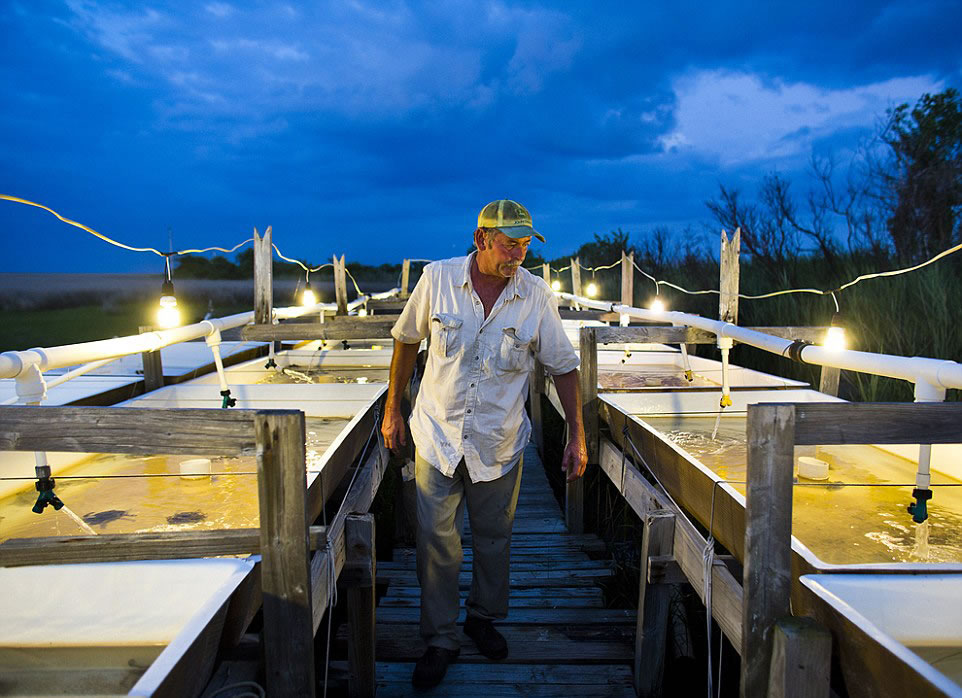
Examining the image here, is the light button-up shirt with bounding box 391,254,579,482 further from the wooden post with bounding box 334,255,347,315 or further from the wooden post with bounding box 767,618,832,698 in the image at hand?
the wooden post with bounding box 334,255,347,315

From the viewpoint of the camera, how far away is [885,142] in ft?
32.6

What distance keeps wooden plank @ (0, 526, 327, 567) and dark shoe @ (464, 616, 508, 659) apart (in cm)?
155

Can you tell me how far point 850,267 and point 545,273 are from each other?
20.1 ft

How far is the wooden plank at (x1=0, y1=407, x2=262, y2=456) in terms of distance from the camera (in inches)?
66.1

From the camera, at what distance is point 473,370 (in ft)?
8.55

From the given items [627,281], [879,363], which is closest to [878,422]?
[879,363]

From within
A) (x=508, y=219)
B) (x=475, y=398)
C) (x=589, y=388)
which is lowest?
(x=589, y=388)

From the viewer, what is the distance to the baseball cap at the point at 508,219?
252 cm

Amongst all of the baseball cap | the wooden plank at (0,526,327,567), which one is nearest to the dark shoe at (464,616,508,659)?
the wooden plank at (0,526,327,567)

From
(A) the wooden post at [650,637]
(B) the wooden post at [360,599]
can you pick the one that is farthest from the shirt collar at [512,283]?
(A) the wooden post at [650,637]

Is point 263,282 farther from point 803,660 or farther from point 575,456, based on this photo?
point 803,660

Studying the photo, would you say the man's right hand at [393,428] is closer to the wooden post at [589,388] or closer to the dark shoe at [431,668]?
the dark shoe at [431,668]

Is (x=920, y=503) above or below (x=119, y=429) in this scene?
below

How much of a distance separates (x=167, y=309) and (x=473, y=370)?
203 cm
